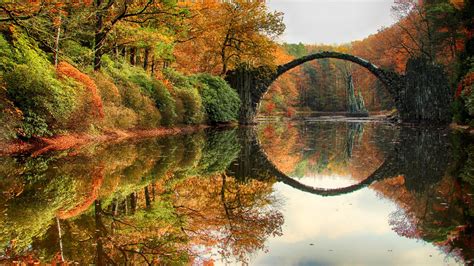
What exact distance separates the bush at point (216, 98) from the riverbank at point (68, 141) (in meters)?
7.03

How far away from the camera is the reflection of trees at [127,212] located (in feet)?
13.8

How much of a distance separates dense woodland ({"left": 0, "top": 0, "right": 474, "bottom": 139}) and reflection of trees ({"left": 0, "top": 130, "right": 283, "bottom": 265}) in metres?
2.98

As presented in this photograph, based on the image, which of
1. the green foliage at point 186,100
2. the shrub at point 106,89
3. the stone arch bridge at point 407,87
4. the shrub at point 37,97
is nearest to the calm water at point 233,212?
the shrub at point 37,97

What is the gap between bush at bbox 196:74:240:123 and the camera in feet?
89.6

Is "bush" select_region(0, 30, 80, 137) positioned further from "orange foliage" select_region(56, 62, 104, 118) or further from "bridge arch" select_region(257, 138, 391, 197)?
"bridge arch" select_region(257, 138, 391, 197)

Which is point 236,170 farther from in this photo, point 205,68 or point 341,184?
point 205,68

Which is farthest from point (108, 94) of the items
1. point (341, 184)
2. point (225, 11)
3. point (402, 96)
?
point (402, 96)

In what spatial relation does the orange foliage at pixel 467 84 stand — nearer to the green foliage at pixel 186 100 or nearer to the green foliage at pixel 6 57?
the green foliage at pixel 186 100

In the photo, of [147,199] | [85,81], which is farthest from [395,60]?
[147,199]

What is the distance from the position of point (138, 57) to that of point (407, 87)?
62.8 feet

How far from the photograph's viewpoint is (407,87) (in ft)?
105

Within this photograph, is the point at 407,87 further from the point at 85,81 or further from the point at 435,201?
the point at 435,201

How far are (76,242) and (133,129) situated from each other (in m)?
15.0

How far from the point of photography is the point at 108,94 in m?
16.8
